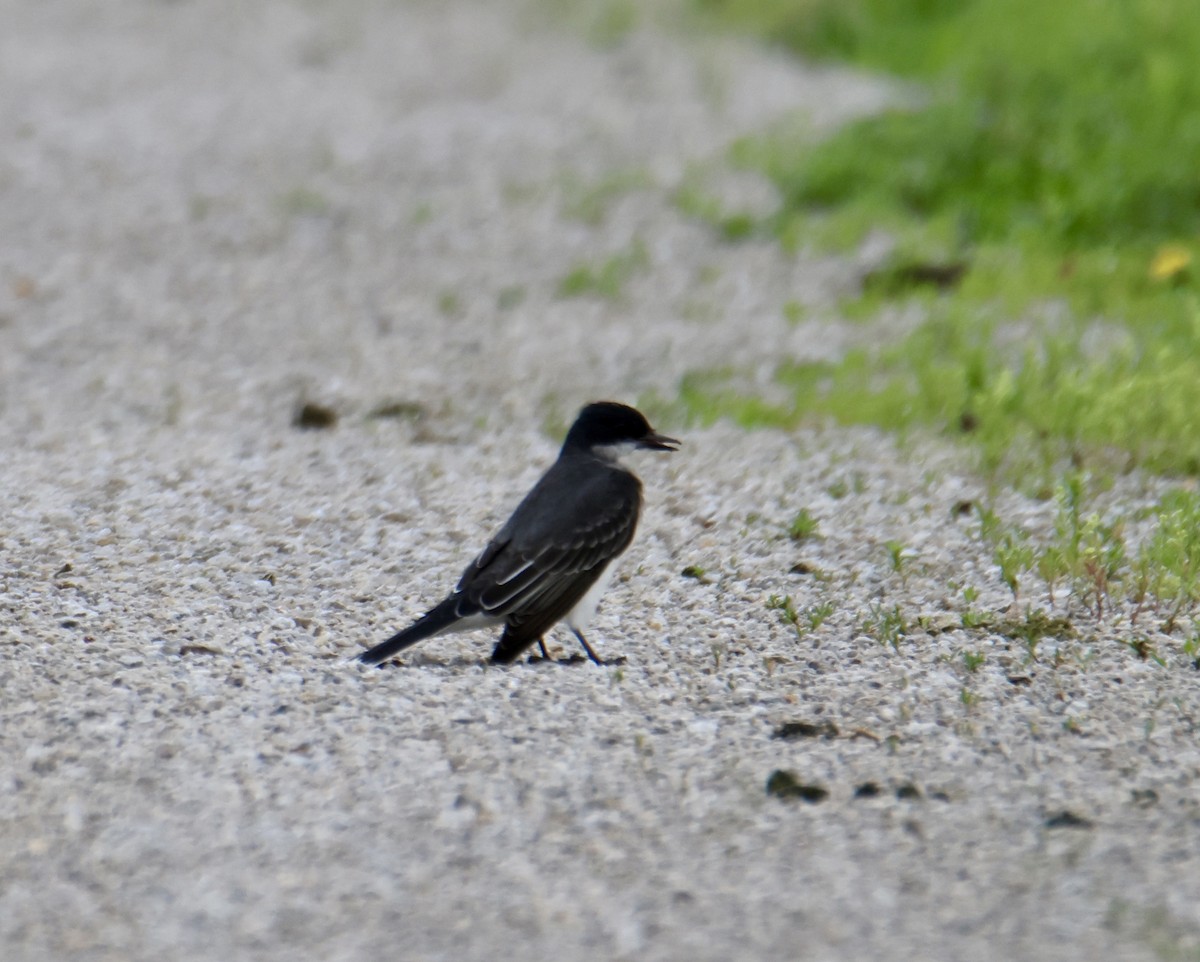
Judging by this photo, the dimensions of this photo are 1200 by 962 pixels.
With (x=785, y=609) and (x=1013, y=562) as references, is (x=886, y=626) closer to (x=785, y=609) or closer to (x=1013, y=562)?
(x=785, y=609)

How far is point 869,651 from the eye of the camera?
6266 mm

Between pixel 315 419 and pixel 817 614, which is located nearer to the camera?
pixel 817 614

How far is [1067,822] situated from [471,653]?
7.74 ft

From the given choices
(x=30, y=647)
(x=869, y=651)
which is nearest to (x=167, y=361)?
(x=30, y=647)

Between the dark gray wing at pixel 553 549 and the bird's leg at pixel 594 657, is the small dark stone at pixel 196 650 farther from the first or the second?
the bird's leg at pixel 594 657

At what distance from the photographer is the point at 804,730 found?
5.54 meters

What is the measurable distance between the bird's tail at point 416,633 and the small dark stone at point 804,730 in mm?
1159

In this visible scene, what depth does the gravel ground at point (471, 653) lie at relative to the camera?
4.48 metres

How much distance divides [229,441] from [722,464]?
8.08 ft

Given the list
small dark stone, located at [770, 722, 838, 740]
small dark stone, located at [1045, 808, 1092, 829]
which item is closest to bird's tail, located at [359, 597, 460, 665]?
small dark stone, located at [770, 722, 838, 740]

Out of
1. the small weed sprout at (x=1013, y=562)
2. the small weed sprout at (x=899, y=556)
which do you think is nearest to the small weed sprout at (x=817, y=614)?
the small weed sprout at (x=899, y=556)

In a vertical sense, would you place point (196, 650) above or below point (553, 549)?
below

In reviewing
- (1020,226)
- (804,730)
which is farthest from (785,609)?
(1020,226)

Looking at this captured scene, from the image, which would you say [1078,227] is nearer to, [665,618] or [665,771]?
[665,618]
